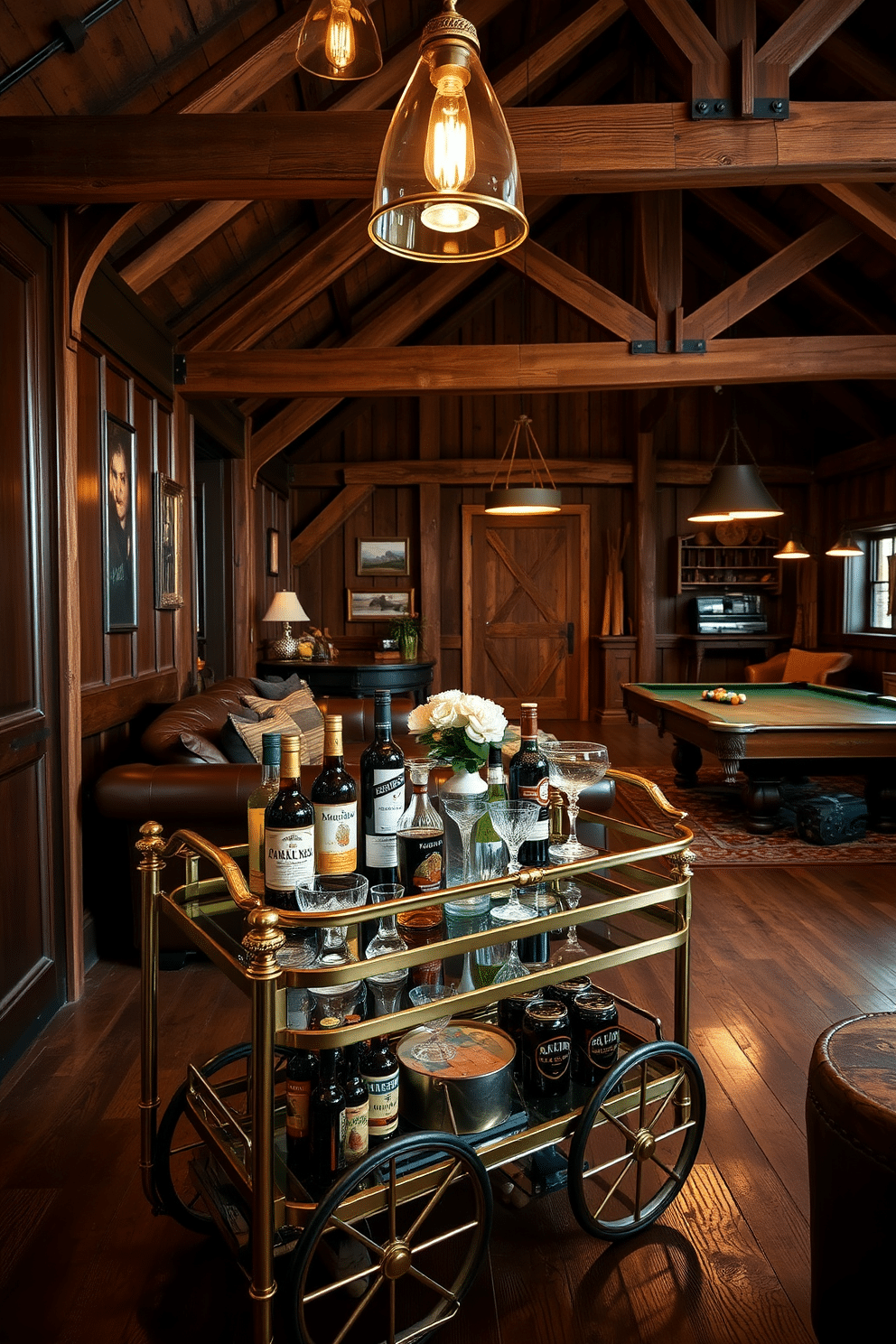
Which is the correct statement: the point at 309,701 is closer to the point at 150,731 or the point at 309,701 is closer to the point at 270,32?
the point at 150,731

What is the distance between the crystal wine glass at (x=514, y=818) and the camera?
1.83m

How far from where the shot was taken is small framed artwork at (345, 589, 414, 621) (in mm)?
9578

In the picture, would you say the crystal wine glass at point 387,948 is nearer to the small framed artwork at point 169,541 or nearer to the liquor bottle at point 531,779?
the liquor bottle at point 531,779

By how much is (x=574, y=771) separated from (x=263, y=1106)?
1005 mm

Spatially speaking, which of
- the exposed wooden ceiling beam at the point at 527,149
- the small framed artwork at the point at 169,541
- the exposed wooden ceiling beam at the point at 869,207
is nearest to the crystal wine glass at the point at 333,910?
the exposed wooden ceiling beam at the point at 527,149

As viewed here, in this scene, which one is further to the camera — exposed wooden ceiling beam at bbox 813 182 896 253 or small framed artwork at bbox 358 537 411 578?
small framed artwork at bbox 358 537 411 578

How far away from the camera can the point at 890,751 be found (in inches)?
184

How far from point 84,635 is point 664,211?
17.6ft

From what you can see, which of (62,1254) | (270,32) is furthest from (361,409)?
(62,1254)

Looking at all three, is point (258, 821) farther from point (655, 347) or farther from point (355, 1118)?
point (655, 347)

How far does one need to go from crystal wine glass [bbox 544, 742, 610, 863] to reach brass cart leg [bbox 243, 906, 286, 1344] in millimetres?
875

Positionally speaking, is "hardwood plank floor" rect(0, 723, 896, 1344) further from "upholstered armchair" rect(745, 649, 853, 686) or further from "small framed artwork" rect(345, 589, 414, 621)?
"small framed artwork" rect(345, 589, 414, 621)

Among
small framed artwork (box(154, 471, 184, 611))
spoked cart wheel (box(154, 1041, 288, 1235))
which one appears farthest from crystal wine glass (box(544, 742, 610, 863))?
small framed artwork (box(154, 471, 184, 611))

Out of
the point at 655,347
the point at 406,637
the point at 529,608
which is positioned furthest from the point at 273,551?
the point at 655,347
